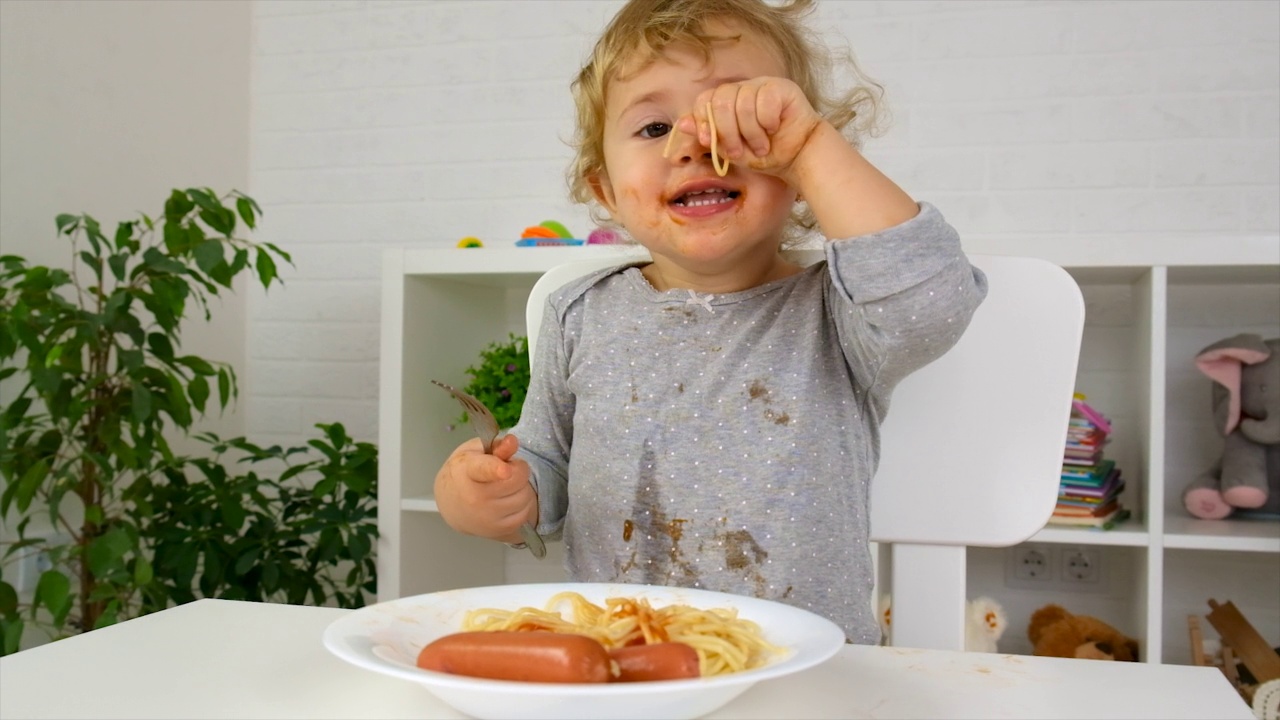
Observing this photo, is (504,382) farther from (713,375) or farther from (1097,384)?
(1097,384)

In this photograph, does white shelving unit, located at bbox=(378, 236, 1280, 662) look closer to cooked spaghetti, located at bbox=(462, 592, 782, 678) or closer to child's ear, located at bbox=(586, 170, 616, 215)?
child's ear, located at bbox=(586, 170, 616, 215)

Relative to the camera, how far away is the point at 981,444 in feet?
3.11

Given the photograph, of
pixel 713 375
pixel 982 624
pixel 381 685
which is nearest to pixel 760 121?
pixel 713 375

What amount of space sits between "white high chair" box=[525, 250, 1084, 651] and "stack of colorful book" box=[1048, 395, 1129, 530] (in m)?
0.94

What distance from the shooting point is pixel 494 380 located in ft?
6.46

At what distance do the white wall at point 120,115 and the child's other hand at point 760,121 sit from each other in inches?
59.1

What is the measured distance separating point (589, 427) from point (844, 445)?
0.24 metres

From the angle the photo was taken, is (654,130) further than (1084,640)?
No

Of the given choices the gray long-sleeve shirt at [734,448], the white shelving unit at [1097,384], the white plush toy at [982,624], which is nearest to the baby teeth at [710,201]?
the gray long-sleeve shirt at [734,448]

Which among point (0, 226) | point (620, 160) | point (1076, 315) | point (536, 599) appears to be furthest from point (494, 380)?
point (536, 599)

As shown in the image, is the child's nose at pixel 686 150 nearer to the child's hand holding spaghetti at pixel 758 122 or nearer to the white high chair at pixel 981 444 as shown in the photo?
the child's hand holding spaghetti at pixel 758 122

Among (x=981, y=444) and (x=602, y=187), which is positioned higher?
(x=602, y=187)

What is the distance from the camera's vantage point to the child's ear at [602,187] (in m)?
1.18

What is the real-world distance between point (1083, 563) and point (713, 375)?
144cm
